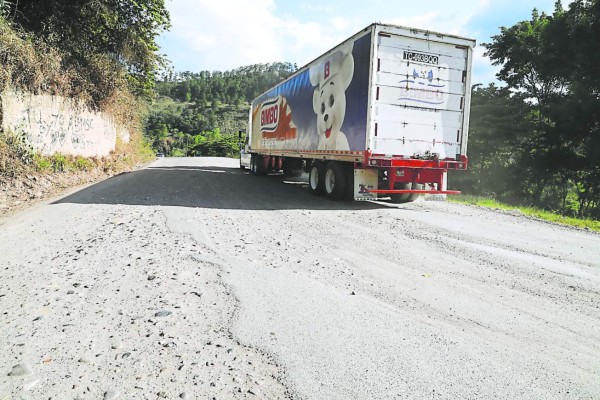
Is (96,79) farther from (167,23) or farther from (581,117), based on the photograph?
(581,117)

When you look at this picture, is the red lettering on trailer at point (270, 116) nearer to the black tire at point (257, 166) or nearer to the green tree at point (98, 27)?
the black tire at point (257, 166)

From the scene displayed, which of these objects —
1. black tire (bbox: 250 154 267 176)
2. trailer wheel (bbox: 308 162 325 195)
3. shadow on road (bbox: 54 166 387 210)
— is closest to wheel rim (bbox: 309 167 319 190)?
trailer wheel (bbox: 308 162 325 195)

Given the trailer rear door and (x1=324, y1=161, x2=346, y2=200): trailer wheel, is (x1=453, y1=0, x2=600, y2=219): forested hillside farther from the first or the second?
(x1=324, y1=161, x2=346, y2=200): trailer wheel

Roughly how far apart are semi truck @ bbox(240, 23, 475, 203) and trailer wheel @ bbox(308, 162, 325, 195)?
379 mm

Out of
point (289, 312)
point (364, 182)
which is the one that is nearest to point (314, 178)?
point (364, 182)

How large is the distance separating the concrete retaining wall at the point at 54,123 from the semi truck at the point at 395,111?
324 inches

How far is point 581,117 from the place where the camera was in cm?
2325

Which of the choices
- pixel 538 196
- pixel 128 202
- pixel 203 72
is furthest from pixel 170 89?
pixel 128 202

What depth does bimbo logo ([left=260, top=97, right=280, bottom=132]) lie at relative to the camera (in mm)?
16239

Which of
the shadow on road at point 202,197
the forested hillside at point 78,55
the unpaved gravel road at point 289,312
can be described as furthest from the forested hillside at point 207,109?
the unpaved gravel road at point 289,312

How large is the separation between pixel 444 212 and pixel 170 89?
6626 inches

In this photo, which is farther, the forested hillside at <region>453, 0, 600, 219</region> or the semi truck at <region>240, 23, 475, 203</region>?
the forested hillside at <region>453, 0, 600, 219</region>

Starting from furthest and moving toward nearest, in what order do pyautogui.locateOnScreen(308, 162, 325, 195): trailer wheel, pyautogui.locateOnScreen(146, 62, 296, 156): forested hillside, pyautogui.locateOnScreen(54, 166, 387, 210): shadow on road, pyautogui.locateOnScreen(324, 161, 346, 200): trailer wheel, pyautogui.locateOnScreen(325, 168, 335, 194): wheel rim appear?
pyautogui.locateOnScreen(146, 62, 296, 156): forested hillside, pyautogui.locateOnScreen(308, 162, 325, 195): trailer wheel, pyautogui.locateOnScreen(325, 168, 335, 194): wheel rim, pyautogui.locateOnScreen(324, 161, 346, 200): trailer wheel, pyautogui.locateOnScreen(54, 166, 387, 210): shadow on road

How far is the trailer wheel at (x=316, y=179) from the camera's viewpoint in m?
11.8
